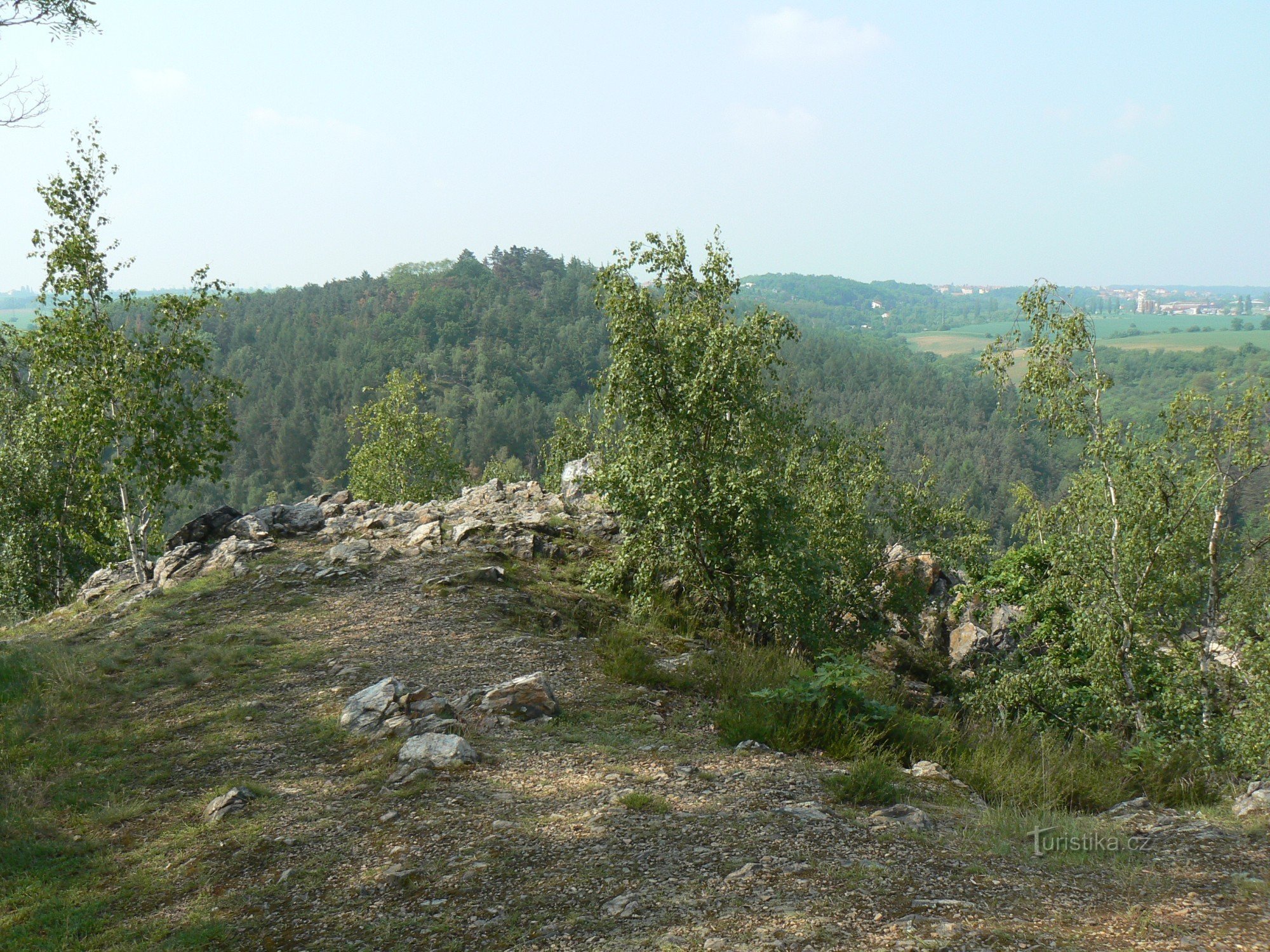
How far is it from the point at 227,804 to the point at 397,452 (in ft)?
81.9

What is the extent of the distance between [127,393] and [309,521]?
13.1 feet

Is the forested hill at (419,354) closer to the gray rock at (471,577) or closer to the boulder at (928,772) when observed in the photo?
the gray rock at (471,577)

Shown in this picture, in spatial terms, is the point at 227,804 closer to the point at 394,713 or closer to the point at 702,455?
the point at 394,713

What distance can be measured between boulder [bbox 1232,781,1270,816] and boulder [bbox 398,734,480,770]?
5.80m

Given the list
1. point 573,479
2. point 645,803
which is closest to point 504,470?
point 573,479

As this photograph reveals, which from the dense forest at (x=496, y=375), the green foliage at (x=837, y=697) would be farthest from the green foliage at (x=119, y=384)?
the dense forest at (x=496, y=375)

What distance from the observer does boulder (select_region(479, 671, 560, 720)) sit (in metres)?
7.54

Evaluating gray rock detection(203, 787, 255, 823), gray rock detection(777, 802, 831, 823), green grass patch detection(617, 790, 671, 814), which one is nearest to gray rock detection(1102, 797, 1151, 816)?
gray rock detection(777, 802, 831, 823)

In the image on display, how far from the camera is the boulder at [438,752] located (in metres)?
6.39

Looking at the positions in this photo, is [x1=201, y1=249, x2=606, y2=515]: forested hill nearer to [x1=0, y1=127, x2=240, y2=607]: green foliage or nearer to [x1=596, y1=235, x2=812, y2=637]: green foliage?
[x1=0, y1=127, x2=240, y2=607]: green foliage

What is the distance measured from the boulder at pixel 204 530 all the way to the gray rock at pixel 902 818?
543 inches

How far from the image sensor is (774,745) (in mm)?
7035

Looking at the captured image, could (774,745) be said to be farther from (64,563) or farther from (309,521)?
(64,563)

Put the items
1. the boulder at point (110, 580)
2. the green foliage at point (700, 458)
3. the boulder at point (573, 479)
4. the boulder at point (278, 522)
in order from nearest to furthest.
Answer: the green foliage at point (700, 458), the boulder at point (110, 580), the boulder at point (278, 522), the boulder at point (573, 479)
